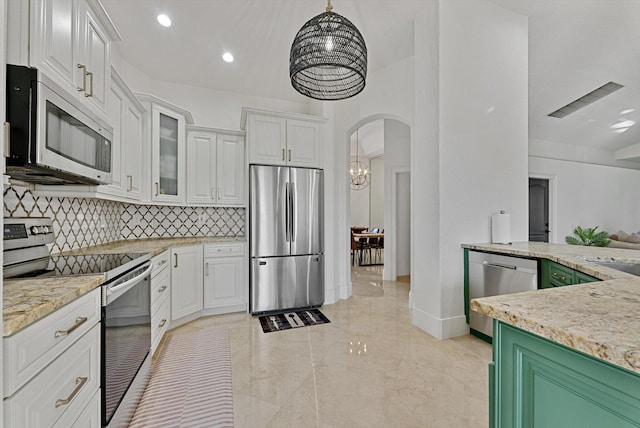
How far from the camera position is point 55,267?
1571 mm

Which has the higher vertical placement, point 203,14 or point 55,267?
point 203,14

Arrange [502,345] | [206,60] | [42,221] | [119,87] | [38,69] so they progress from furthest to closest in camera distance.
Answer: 1. [206,60]
2. [119,87]
3. [42,221]
4. [38,69]
5. [502,345]

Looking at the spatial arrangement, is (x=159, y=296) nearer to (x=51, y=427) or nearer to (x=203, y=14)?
(x=51, y=427)

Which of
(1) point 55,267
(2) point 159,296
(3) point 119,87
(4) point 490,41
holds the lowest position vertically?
(2) point 159,296

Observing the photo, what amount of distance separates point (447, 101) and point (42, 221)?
3445mm

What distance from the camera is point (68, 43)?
60.0 inches

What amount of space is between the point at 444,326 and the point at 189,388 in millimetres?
2318

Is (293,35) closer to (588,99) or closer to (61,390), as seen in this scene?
(61,390)

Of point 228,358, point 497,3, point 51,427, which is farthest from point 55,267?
point 497,3

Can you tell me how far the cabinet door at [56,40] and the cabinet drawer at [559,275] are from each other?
10.6 feet

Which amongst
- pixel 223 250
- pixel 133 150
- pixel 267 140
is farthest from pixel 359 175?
pixel 133 150

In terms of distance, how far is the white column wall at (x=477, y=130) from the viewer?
114 inches

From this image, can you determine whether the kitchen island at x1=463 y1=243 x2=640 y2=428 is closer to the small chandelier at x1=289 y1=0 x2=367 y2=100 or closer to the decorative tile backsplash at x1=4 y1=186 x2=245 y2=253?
the small chandelier at x1=289 y1=0 x2=367 y2=100

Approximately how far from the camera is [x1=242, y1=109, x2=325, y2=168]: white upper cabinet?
11.5 ft
